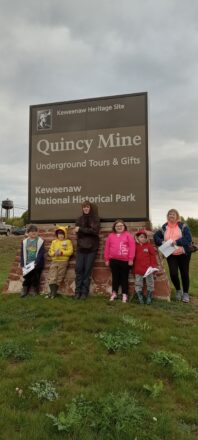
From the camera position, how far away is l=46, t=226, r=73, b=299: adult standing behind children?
8.38 m

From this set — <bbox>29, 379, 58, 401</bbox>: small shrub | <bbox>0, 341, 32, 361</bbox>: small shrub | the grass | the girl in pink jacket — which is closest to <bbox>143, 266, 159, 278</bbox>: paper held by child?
the girl in pink jacket

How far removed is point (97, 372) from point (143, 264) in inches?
133

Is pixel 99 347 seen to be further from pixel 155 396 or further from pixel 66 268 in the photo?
pixel 66 268

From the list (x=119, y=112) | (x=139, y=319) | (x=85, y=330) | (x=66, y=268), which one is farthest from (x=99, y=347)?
(x=119, y=112)

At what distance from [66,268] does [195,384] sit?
4375mm

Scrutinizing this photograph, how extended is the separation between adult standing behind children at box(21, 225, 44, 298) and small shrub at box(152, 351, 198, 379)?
381 cm

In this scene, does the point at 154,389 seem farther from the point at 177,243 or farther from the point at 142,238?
the point at 177,243

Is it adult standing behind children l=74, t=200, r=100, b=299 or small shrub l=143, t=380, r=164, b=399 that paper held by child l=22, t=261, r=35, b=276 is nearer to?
adult standing behind children l=74, t=200, r=100, b=299

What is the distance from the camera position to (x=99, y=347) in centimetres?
550

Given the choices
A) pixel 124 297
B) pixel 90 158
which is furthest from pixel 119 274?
pixel 90 158

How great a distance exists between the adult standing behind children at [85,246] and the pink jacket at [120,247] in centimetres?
30

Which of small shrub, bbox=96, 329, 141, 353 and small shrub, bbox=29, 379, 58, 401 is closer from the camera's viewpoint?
small shrub, bbox=29, 379, 58, 401

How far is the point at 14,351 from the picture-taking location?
17.5 feet

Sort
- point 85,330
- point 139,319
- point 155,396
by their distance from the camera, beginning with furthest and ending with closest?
point 139,319 < point 85,330 < point 155,396
